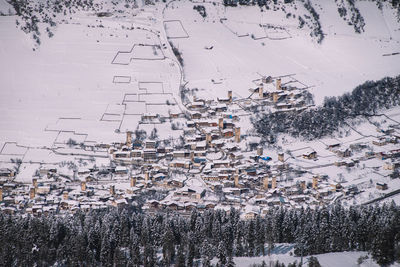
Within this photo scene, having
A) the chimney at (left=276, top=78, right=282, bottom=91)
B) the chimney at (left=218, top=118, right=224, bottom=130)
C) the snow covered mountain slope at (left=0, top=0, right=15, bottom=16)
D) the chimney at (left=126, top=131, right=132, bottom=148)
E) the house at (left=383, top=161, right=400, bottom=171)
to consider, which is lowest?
the house at (left=383, top=161, right=400, bottom=171)

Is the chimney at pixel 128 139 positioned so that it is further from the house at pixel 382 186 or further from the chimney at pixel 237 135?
the house at pixel 382 186

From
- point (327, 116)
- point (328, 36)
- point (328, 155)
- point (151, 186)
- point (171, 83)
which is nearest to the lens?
point (151, 186)

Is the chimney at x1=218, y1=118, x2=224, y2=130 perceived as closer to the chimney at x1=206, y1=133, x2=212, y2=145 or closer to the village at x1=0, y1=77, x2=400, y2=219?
the village at x1=0, y1=77, x2=400, y2=219

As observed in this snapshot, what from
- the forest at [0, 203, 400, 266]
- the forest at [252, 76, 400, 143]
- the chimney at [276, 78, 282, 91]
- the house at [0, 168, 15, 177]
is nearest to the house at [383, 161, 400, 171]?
the forest at [252, 76, 400, 143]

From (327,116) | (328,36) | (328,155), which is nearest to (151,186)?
(328,155)

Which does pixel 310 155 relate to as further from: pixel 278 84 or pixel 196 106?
pixel 278 84

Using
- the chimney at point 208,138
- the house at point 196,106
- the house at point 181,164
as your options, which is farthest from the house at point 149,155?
the house at point 196,106

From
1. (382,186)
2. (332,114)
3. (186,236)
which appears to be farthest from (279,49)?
(186,236)

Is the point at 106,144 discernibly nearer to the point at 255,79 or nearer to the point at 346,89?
the point at 255,79
